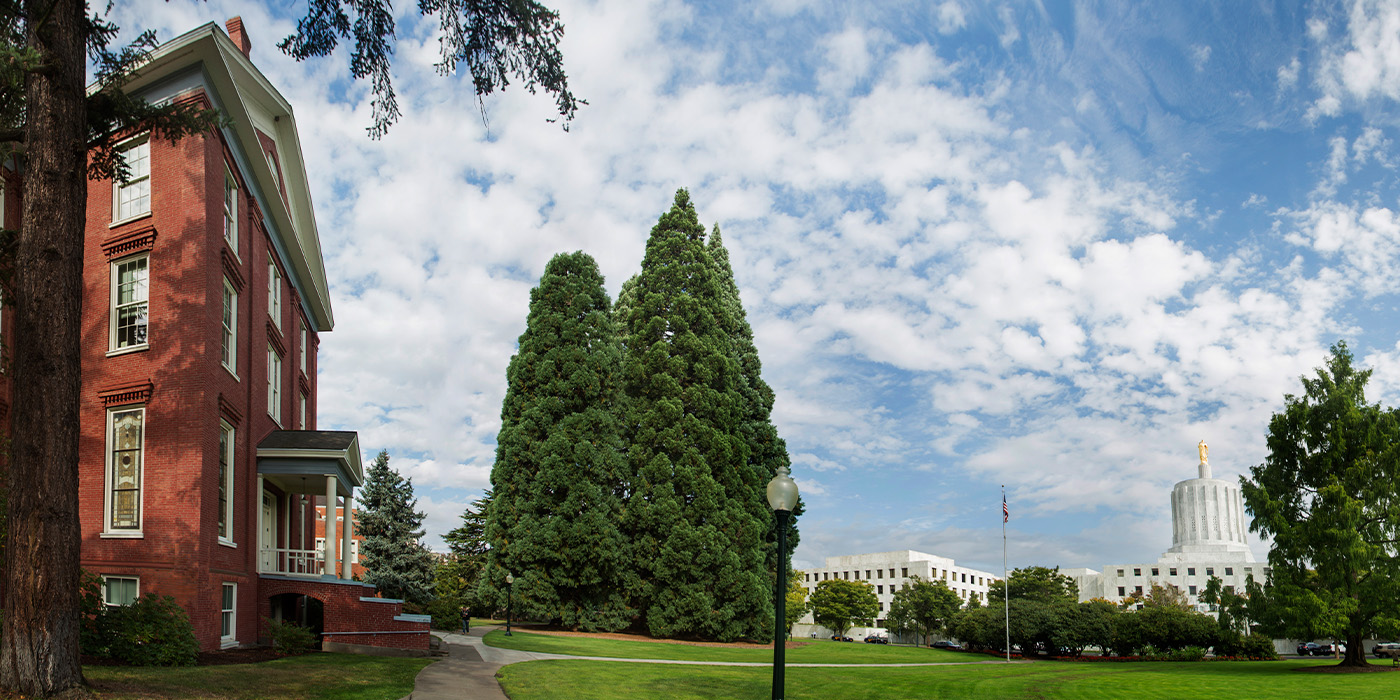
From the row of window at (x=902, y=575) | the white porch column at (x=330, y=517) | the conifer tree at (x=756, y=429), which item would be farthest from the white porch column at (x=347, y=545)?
the row of window at (x=902, y=575)

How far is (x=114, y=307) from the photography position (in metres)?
17.9

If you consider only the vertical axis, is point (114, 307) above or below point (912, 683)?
above

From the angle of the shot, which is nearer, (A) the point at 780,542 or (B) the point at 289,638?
(A) the point at 780,542

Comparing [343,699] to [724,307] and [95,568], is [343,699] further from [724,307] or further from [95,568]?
[724,307]

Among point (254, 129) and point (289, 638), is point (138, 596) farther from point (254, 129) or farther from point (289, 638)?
point (254, 129)

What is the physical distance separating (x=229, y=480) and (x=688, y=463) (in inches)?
838

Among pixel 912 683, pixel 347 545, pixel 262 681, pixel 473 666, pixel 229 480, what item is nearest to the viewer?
pixel 262 681

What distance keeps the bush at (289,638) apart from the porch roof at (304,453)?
3.81 m

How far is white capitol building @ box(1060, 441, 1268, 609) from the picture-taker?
113m

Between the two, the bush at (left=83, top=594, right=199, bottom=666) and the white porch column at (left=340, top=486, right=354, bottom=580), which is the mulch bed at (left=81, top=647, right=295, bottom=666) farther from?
the white porch column at (left=340, top=486, right=354, bottom=580)

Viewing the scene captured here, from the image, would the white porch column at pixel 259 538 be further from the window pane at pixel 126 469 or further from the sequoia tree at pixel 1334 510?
the sequoia tree at pixel 1334 510

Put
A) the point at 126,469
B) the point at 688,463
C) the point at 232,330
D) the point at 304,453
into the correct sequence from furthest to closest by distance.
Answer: the point at 688,463
the point at 304,453
the point at 232,330
the point at 126,469

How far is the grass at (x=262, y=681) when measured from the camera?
36.2 ft

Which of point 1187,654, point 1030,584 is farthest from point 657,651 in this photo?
point 1030,584
